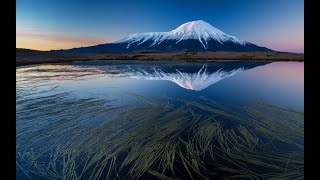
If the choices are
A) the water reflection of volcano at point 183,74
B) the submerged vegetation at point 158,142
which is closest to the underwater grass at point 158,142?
the submerged vegetation at point 158,142

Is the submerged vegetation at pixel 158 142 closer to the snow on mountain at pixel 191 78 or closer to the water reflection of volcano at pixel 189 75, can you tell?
the snow on mountain at pixel 191 78

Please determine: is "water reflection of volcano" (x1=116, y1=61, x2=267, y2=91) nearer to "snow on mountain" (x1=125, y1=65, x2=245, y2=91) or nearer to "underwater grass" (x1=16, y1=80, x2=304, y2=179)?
"snow on mountain" (x1=125, y1=65, x2=245, y2=91)

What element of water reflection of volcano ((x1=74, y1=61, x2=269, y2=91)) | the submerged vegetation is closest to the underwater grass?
the submerged vegetation

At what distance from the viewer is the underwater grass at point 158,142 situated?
18.2 ft

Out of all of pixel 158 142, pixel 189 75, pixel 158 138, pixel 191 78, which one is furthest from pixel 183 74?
pixel 158 142

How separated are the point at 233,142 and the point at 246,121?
263 cm

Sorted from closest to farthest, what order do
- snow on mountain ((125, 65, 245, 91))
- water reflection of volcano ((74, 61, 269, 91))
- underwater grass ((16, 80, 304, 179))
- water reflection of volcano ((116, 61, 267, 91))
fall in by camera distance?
1. underwater grass ((16, 80, 304, 179))
2. snow on mountain ((125, 65, 245, 91))
3. water reflection of volcano ((116, 61, 267, 91))
4. water reflection of volcano ((74, 61, 269, 91))

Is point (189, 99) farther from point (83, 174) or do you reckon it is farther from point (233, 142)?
point (83, 174)

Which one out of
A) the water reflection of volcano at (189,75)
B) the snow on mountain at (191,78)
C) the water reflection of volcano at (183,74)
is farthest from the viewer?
the water reflection of volcano at (183,74)

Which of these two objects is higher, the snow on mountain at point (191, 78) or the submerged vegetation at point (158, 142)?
the snow on mountain at point (191, 78)

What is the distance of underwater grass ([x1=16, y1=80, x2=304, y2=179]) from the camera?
18.2ft

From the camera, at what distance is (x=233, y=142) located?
7.30 m

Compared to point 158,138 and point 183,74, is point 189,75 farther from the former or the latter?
point 158,138

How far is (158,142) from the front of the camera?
7.23 metres
